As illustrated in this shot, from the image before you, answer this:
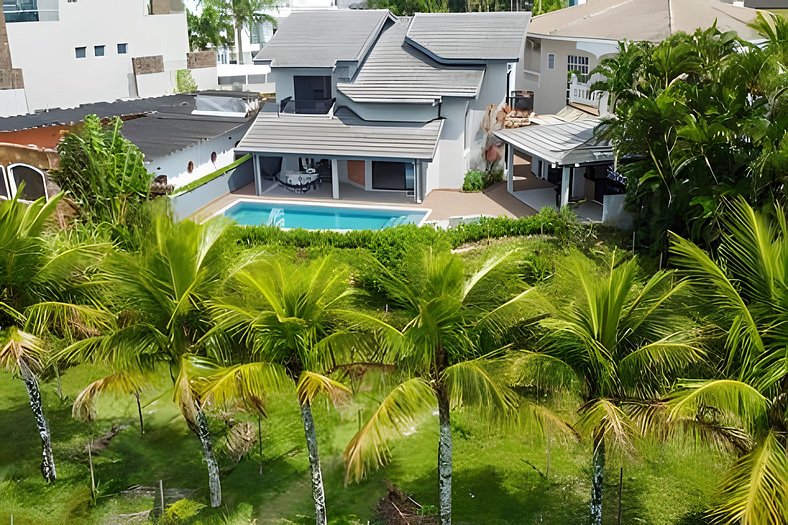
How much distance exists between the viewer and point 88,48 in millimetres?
47000

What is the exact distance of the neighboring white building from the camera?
43.5 meters

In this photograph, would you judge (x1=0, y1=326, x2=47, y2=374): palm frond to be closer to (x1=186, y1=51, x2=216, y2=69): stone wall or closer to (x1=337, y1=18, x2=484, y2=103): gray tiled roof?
(x1=337, y1=18, x2=484, y2=103): gray tiled roof

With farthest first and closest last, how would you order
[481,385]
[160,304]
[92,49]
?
[92,49] → [160,304] → [481,385]

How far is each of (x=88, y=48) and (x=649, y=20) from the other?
1273 inches

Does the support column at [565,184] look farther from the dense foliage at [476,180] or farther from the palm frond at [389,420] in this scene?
the palm frond at [389,420]

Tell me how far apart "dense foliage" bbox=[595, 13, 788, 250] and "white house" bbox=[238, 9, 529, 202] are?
317 inches

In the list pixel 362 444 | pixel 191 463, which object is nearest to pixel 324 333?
pixel 362 444

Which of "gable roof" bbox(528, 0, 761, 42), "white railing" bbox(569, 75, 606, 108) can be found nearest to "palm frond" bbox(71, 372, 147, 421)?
"white railing" bbox(569, 75, 606, 108)

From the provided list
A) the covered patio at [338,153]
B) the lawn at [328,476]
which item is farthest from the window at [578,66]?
the lawn at [328,476]

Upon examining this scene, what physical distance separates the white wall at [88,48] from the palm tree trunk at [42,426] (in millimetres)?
34217

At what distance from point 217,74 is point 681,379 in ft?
170

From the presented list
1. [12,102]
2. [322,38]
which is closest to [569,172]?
[322,38]

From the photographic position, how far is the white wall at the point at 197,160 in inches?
1183

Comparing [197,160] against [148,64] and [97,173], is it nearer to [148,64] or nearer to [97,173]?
[97,173]
